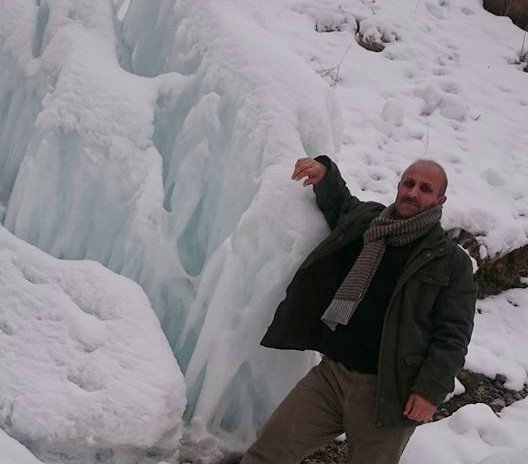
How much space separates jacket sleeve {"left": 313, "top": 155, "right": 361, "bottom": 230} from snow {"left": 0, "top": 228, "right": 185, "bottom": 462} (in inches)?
32.3

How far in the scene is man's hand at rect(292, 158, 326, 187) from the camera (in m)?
2.52

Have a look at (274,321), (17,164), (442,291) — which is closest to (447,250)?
(442,291)

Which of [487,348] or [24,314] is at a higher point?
[24,314]

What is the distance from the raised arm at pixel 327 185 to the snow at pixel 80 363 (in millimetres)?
823

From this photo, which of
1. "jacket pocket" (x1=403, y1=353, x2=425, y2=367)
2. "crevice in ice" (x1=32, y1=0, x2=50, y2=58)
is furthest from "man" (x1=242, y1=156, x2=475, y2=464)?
"crevice in ice" (x1=32, y1=0, x2=50, y2=58)

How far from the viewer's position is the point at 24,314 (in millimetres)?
2479

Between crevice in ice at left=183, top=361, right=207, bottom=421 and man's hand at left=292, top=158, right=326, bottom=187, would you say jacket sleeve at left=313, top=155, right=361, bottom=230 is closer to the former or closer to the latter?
man's hand at left=292, top=158, right=326, bottom=187

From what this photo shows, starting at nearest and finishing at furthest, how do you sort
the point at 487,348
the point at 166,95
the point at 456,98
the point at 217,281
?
the point at 217,281
the point at 166,95
the point at 487,348
the point at 456,98

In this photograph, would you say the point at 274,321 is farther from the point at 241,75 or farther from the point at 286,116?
the point at 241,75

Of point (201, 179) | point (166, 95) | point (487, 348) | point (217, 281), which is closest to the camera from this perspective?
point (217, 281)

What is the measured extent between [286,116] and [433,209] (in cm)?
82

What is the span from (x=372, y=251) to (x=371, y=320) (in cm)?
24

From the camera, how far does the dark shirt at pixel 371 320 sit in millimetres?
2283

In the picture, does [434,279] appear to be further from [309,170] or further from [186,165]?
[186,165]
